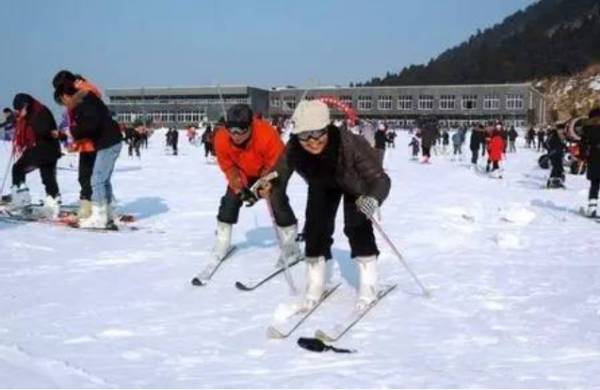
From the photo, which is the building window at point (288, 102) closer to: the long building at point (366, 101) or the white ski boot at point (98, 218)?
the long building at point (366, 101)

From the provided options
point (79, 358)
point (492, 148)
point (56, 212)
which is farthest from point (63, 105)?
point (492, 148)

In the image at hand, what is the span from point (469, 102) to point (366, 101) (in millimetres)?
15915

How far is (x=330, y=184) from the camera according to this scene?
478cm

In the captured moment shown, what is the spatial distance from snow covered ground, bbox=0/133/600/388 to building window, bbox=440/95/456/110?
10451cm

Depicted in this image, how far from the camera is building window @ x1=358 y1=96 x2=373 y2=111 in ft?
375

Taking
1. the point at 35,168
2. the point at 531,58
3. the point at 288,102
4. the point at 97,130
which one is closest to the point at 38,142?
the point at 35,168

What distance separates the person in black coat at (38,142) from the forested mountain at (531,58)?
5118 inches

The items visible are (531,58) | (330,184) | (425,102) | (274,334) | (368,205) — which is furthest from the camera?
(531,58)

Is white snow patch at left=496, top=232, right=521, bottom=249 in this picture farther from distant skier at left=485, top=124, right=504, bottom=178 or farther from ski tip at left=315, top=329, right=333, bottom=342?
distant skier at left=485, top=124, right=504, bottom=178

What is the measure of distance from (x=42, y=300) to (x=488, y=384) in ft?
10.7

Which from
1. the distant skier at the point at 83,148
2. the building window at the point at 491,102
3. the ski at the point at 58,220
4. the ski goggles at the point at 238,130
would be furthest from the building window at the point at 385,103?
the ski goggles at the point at 238,130

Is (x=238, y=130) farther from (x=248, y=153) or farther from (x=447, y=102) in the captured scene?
(x=447, y=102)

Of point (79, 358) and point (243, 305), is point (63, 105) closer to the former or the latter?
point (243, 305)

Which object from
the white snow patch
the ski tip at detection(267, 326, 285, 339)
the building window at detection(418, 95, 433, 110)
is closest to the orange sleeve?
the ski tip at detection(267, 326, 285, 339)
